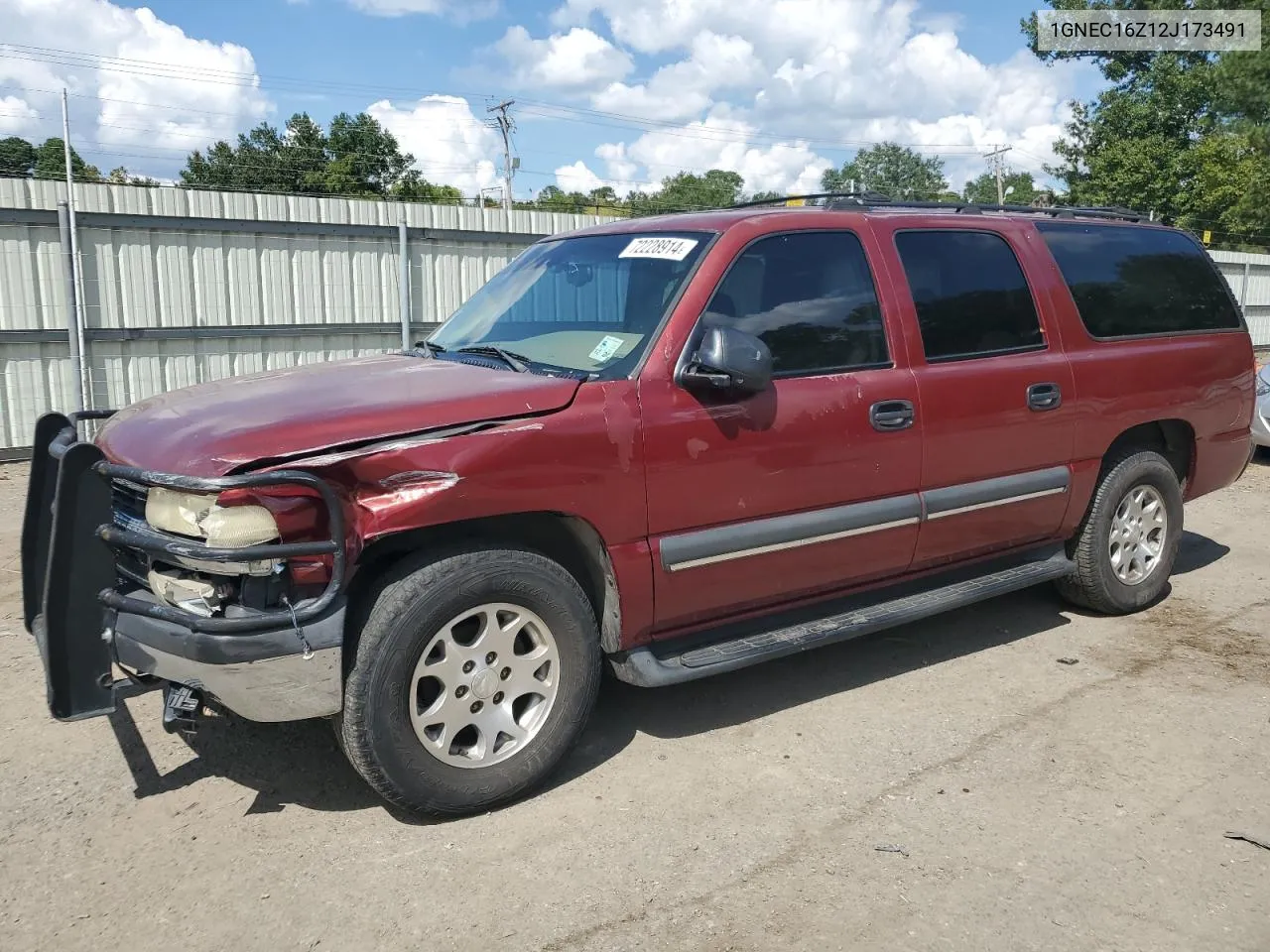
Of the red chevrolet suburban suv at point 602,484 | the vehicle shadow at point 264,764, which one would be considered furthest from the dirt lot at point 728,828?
the red chevrolet suburban suv at point 602,484

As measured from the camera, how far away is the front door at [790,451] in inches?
142

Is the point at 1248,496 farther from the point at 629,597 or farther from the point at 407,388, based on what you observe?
the point at 407,388

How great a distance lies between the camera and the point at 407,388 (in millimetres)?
3408

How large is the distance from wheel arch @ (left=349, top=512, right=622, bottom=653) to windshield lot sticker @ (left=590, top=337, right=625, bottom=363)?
623 millimetres

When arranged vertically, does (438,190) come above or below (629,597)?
above

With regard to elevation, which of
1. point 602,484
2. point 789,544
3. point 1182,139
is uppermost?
point 1182,139

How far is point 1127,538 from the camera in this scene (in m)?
5.40

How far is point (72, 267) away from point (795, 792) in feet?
28.0

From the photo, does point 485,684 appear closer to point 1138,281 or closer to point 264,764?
point 264,764

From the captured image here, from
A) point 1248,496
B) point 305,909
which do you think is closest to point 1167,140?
point 1248,496

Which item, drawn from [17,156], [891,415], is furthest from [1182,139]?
[17,156]

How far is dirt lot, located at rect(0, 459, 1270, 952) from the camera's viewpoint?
2807 mm

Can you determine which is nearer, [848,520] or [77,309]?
[848,520]

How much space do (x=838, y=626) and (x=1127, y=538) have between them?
225 cm
